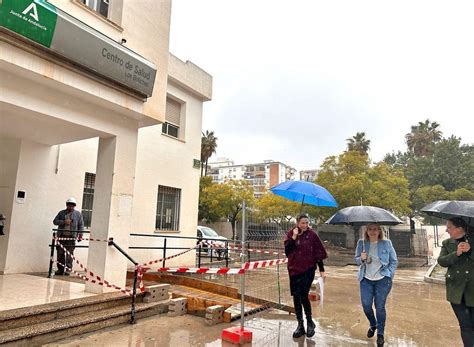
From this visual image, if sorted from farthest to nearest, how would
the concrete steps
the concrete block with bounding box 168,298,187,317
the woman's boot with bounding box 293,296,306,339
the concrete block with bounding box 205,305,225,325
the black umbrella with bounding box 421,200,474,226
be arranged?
the concrete block with bounding box 168,298,187,317 → the concrete block with bounding box 205,305,225,325 → the woman's boot with bounding box 293,296,306,339 → the concrete steps → the black umbrella with bounding box 421,200,474,226

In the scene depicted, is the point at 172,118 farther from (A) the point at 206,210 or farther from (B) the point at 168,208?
(A) the point at 206,210

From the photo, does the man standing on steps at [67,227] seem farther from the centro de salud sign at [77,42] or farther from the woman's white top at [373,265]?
the woman's white top at [373,265]

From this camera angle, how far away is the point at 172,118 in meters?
12.3

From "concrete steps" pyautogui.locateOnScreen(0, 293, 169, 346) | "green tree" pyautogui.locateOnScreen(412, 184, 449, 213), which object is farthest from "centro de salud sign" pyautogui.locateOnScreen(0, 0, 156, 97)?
"green tree" pyautogui.locateOnScreen(412, 184, 449, 213)

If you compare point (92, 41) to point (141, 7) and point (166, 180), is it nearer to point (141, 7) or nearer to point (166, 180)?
point (141, 7)

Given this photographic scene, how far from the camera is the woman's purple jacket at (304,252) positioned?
4922 millimetres

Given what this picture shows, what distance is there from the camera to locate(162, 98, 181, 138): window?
1212 cm

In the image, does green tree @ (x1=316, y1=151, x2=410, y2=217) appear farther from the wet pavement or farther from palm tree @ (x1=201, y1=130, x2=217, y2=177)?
palm tree @ (x1=201, y1=130, x2=217, y2=177)

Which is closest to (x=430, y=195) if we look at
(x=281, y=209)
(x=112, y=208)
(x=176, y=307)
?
(x=281, y=209)

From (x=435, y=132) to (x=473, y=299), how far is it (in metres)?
45.2

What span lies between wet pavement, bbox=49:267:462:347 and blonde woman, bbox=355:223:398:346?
1.51ft

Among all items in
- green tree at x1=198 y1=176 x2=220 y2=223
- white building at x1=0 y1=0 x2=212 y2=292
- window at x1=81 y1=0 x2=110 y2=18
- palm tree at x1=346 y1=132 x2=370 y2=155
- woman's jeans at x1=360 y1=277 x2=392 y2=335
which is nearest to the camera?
woman's jeans at x1=360 y1=277 x2=392 y2=335

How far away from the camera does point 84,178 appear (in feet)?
29.9

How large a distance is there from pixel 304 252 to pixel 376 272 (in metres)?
0.98
